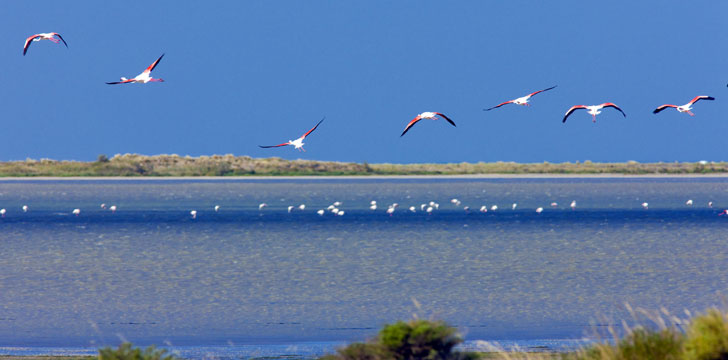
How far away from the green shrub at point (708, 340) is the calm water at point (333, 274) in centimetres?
621

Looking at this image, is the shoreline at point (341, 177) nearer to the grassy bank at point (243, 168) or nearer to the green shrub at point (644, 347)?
the grassy bank at point (243, 168)

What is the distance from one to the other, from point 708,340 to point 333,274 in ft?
54.2

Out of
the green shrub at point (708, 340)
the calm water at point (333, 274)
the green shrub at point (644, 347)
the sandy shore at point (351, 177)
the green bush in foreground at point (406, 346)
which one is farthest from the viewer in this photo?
the sandy shore at point (351, 177)

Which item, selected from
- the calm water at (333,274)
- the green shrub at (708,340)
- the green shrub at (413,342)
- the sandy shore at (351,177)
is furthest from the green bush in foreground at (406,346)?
the sandy shore at (351,177)

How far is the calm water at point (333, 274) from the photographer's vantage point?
672 inches

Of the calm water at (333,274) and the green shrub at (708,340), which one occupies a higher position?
the calm water at (333,274)

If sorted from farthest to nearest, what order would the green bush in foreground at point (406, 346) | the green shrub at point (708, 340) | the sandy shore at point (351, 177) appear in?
1. the sandy shore at point (351, 177)
2. the green bush in foreground at point (406, 346)
3. the green shrub at point (708, 340)

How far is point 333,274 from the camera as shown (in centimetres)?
2509

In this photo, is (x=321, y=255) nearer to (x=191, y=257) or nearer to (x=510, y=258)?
(x=191, y=257)

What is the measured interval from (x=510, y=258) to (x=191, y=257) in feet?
31.9

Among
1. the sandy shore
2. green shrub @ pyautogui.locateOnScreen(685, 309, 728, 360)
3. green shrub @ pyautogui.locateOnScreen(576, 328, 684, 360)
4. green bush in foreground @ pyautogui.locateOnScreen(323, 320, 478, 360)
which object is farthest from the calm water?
the sandy shore

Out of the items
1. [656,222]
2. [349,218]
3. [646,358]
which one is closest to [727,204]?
[656,222]

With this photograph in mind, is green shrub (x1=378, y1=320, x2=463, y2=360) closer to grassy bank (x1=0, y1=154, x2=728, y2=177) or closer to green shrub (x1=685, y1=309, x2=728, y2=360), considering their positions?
green shrub (x1=685, y1=309, x2=728, y2=360)

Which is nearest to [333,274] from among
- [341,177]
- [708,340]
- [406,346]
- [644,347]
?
[406,346]
